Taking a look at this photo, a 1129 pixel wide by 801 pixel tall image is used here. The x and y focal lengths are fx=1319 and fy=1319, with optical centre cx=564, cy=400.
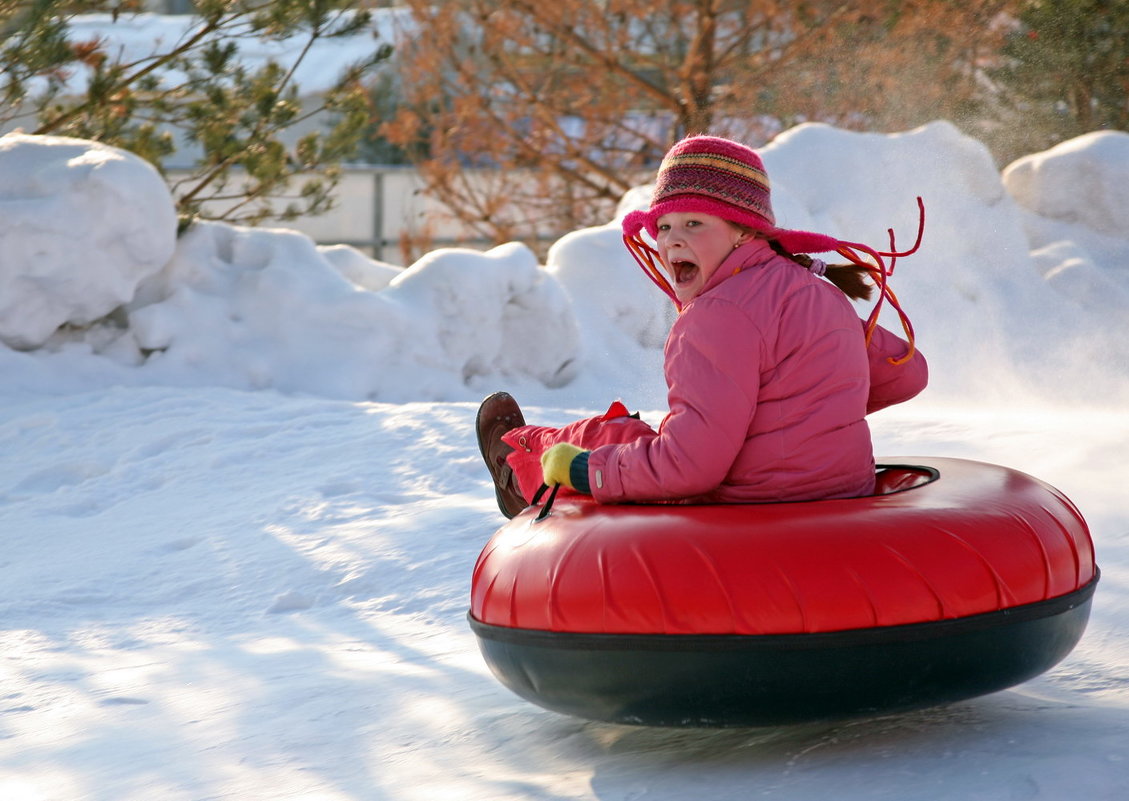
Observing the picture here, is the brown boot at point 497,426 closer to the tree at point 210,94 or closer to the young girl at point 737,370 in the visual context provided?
the young girl at point 737,370

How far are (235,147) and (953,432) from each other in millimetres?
4688

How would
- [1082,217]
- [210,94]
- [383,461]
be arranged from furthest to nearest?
[1082,217], [210,94], [383,461]

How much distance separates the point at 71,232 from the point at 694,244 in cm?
462

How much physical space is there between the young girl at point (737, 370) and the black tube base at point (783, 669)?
1.06 feet

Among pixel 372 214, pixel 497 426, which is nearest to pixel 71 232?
pixel 497 426

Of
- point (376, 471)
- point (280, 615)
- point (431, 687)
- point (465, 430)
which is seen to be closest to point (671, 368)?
point (431, 687)

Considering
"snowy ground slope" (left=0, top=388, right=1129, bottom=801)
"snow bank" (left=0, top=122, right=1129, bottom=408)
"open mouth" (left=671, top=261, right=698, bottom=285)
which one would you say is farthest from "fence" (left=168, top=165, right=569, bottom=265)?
"open mouth" (left=671, top=261, right=698, bottom=285)

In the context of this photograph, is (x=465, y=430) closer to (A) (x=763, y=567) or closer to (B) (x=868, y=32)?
(A) (x=763, y=567)

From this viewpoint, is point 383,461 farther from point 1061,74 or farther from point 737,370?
point 1061,74

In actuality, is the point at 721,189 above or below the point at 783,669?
above

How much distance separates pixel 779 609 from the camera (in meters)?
2.17

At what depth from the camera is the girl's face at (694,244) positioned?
253cm

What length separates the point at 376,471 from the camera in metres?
4.93

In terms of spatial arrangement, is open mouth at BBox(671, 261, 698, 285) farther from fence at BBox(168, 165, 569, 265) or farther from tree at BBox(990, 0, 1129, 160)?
fence at BBox(168, 165, 569, 265)
